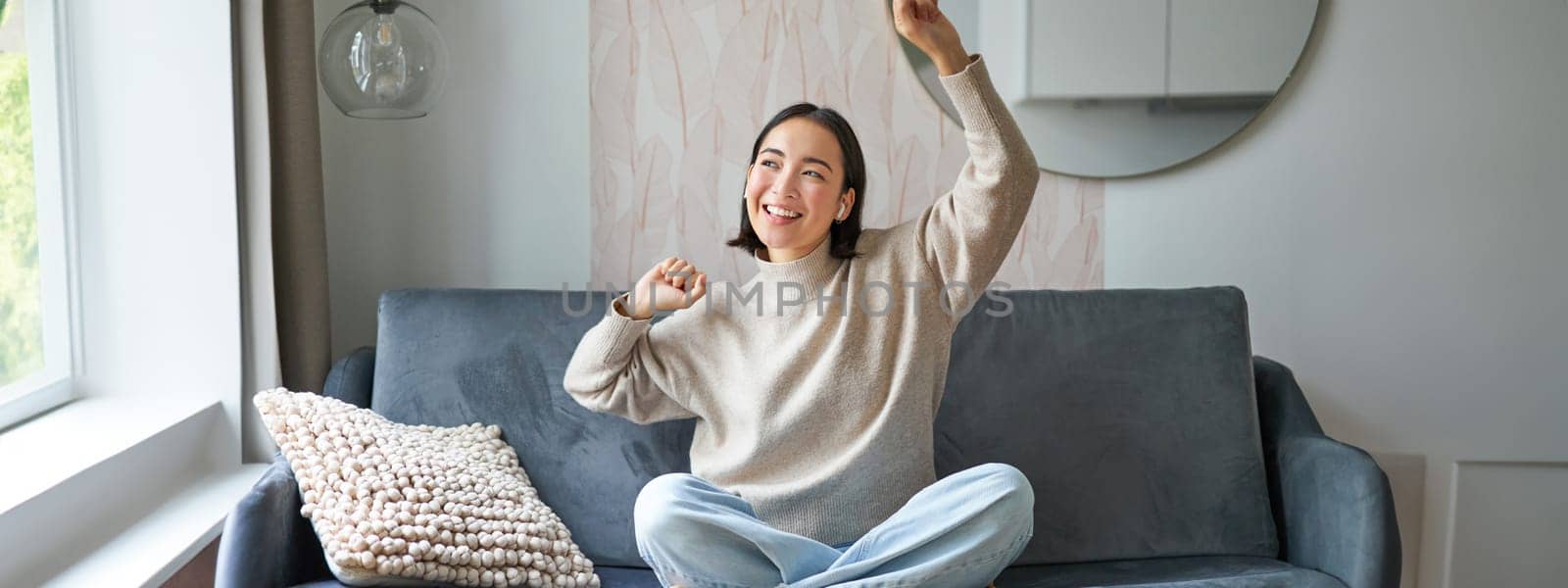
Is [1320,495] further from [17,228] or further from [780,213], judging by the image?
[17,228]

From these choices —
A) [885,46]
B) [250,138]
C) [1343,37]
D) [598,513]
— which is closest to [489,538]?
[598,513]

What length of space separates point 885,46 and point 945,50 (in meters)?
0.79

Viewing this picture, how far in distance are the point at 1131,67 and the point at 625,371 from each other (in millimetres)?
1172

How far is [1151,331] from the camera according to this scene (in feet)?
7.21

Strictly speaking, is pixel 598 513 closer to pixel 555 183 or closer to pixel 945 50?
pixel 555 183

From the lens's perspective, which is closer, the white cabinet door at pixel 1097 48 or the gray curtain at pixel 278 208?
the gray curtain at pixel 278 208

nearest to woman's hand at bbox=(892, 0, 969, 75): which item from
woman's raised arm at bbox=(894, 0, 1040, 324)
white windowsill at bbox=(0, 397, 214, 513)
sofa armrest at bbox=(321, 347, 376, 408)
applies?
woman's raised arm at bbox=(894, 0, 1040, 324)

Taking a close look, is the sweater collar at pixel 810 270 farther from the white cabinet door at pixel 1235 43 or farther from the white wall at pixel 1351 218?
the white cabinet door at pixel 1235 43

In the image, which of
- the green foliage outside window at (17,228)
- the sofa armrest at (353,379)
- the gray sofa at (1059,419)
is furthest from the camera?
the sofa armrest at (353,379)

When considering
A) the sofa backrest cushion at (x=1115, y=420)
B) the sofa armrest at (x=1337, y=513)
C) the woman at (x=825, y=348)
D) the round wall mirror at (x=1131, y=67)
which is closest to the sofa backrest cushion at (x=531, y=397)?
the woman at (x=825, y=348)

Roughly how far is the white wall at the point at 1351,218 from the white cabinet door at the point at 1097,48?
20 cm

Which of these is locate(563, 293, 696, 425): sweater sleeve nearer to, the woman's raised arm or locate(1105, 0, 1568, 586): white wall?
the woman's raised arm

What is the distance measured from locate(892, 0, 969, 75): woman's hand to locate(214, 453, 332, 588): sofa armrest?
1050 mm

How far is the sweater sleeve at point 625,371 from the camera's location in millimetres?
1898
